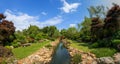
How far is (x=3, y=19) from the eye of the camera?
114ft

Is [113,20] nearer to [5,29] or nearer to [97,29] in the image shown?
[97,29]

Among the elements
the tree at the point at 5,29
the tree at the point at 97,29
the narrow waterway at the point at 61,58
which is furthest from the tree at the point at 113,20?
the tree at the point at 5,29

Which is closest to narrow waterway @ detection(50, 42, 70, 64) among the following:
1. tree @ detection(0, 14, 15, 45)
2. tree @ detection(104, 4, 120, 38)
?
tree @ detection(104, 4, 120, 38)

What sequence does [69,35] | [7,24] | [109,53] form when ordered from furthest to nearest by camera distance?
[69,35] → [7,24] → [109,53]

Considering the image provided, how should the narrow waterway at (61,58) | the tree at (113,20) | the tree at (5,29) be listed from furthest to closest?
the tree at (5,29) → the tree at (113,20) → the narrow waterway at (61,58)

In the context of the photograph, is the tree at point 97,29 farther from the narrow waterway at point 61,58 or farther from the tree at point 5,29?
the tree at point 5,29

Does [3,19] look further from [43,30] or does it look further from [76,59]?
[43,30]

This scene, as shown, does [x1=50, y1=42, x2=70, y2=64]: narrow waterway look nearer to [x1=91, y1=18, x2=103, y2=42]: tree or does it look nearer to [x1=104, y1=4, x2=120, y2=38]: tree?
[x1=104, y1=4, x2=120, y2=38]: tree

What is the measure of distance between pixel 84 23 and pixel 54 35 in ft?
88.1

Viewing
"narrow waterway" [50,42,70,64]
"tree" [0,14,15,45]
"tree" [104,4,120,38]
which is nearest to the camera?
"narrow waterway" [50,42,70,64]

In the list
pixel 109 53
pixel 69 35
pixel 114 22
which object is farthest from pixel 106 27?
pixel 69 35

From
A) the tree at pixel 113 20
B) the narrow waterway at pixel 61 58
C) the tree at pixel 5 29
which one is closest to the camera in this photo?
the narrow waterway at pixel 61 58

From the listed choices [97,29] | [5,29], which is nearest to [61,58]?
[97,29]

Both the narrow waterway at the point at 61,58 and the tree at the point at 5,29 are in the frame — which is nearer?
the narrow waterway at the point at 61,58
